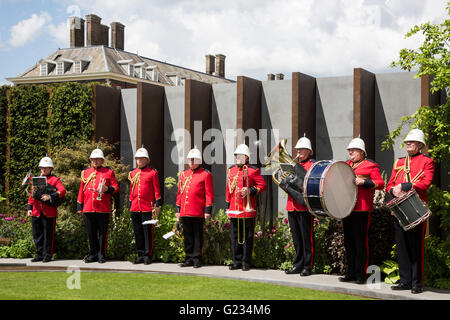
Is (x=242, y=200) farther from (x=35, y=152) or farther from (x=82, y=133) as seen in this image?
(x=35, y=152)

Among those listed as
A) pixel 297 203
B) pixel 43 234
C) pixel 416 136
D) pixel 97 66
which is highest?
pixel 97 66

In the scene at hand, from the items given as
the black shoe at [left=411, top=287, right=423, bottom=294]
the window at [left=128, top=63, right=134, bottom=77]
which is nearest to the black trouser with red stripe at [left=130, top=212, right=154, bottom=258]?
the black shoe at [left=411, top=287, right=423, bottom=294]

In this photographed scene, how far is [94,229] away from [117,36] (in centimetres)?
4673

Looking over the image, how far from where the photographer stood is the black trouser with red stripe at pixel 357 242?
8273 millimetres

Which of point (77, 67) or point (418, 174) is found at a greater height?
point (77, 67)

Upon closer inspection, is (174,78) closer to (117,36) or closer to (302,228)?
(117,36)

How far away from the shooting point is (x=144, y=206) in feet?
34.4

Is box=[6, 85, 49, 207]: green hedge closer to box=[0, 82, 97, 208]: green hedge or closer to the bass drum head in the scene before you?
box=[0, 82, 97, 208]: green hedge

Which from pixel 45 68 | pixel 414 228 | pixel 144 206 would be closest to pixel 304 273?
pixel 414 228

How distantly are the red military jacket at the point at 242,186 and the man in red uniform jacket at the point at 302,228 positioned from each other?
2.51ft

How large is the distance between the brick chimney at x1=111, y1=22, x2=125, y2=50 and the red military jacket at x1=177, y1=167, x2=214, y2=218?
46.9 m

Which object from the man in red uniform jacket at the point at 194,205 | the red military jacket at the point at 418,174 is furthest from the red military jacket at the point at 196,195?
the red military jacket at the point at 418,174

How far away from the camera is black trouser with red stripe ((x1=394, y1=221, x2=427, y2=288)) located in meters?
7.68
